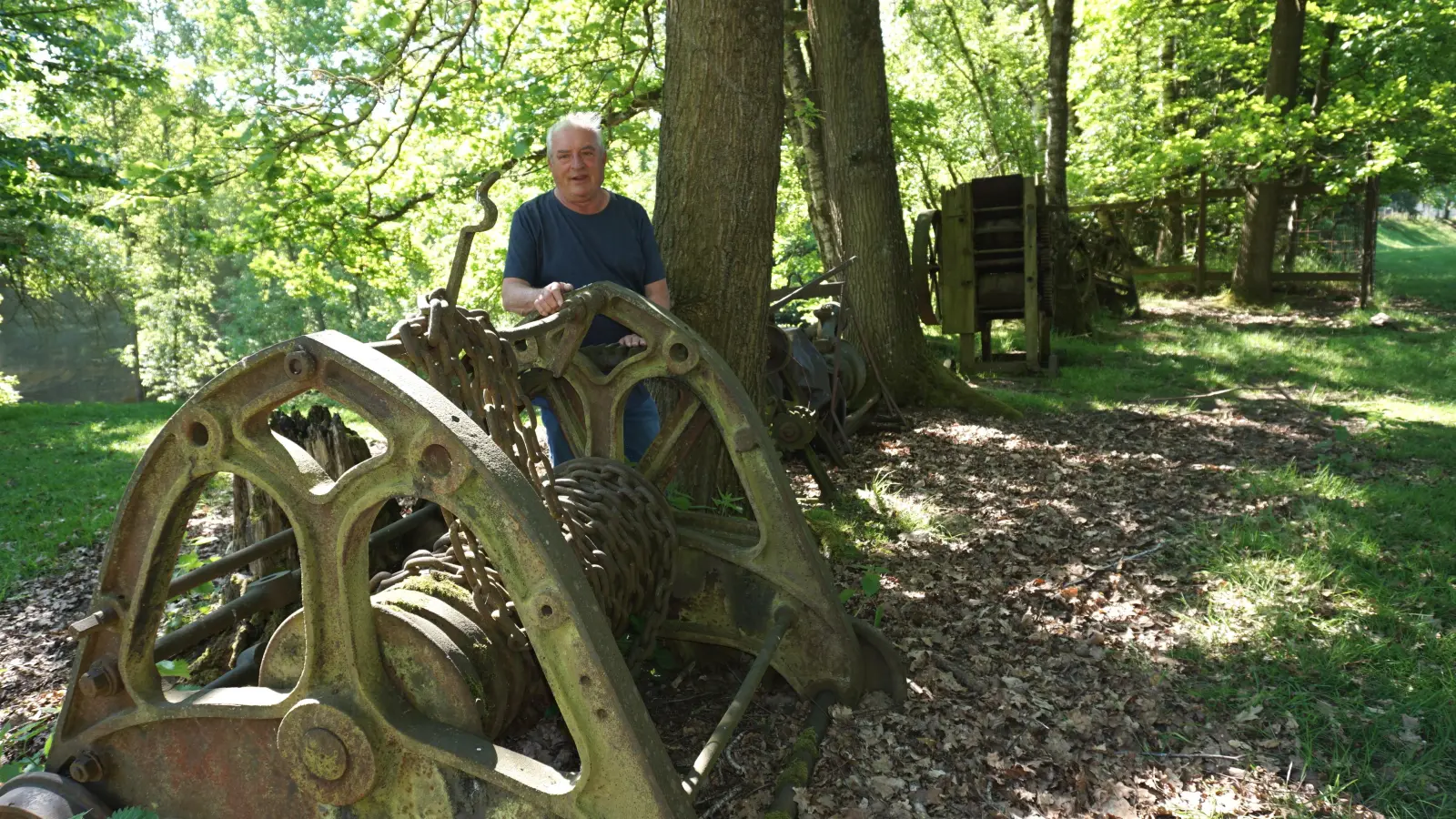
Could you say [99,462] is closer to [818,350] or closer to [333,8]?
[818,350]

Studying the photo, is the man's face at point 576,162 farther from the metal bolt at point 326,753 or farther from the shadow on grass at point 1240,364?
the shadow on grass at point 1240,364

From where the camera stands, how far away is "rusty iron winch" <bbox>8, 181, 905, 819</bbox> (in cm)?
206

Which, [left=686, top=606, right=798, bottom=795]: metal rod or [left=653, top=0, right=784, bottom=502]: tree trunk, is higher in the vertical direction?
[left=653, top=0, right=784, bottom=502]: tree trunk

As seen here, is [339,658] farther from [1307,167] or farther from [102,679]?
[1307,167]

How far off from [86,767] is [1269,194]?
17.5 m

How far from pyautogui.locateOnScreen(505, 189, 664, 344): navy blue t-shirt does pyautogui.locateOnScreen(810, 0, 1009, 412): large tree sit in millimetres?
4516

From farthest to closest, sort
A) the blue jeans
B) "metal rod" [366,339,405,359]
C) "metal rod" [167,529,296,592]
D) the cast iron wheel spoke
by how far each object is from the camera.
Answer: the blue jeans, the cast iron wheel spoke, "metal rod" [167,529,296,592], "metal rod" [366,339,405,359]

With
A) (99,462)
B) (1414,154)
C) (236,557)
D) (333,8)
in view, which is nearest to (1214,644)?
(236,557)

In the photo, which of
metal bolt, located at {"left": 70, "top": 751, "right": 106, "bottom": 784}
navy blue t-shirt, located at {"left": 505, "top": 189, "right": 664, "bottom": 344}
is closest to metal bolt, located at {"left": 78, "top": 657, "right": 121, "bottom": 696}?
metal bolt, located at {"left": 70, "top": 751, "right": 106, "bottom": 784}

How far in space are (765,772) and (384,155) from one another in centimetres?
854

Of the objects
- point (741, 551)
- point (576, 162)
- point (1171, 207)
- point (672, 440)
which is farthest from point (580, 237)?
point (1171, 207)

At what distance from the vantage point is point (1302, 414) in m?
7.82

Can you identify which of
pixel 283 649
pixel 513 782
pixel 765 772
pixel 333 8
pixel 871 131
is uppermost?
pixel 333 8

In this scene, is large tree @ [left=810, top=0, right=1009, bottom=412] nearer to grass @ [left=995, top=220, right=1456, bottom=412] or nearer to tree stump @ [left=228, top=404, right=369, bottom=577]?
grass @ [left=995, top=220, right=1456, bottom=412]
